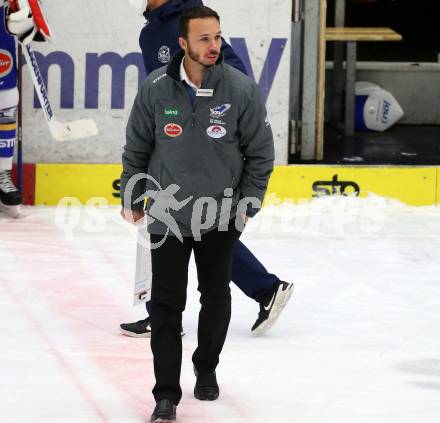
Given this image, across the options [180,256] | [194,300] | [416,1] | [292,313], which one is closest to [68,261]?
[194,300]

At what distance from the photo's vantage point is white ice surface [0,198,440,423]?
4473 millimetres

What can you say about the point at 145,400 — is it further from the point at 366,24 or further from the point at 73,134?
the point at 366,24

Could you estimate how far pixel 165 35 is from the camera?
5160mm

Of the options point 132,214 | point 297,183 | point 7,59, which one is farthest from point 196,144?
point 297,183

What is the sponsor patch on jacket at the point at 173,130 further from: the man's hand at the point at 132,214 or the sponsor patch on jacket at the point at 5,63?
the sponsor patch on jacket at the point at 5,63

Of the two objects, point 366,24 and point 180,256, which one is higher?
point 366,24

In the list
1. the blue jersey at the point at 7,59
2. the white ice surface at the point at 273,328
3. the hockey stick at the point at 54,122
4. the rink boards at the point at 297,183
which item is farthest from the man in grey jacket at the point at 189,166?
the rink boards at the point at 297,183

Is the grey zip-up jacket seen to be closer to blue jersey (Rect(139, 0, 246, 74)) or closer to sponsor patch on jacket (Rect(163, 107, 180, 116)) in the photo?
sponsor patch on jacket (Rect(163, 107, 180, 116))

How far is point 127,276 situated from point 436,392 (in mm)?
2262

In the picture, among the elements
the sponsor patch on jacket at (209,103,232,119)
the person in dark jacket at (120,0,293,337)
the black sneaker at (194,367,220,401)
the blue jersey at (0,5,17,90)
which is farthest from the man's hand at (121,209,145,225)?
the blue jersey at (0,5,17,90)

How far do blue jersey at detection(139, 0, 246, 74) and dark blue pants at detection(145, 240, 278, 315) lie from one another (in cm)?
78

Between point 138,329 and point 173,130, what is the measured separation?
1.40m

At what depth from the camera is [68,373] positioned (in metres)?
4.82

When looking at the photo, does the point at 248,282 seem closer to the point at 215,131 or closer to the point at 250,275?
the point at 250,275
